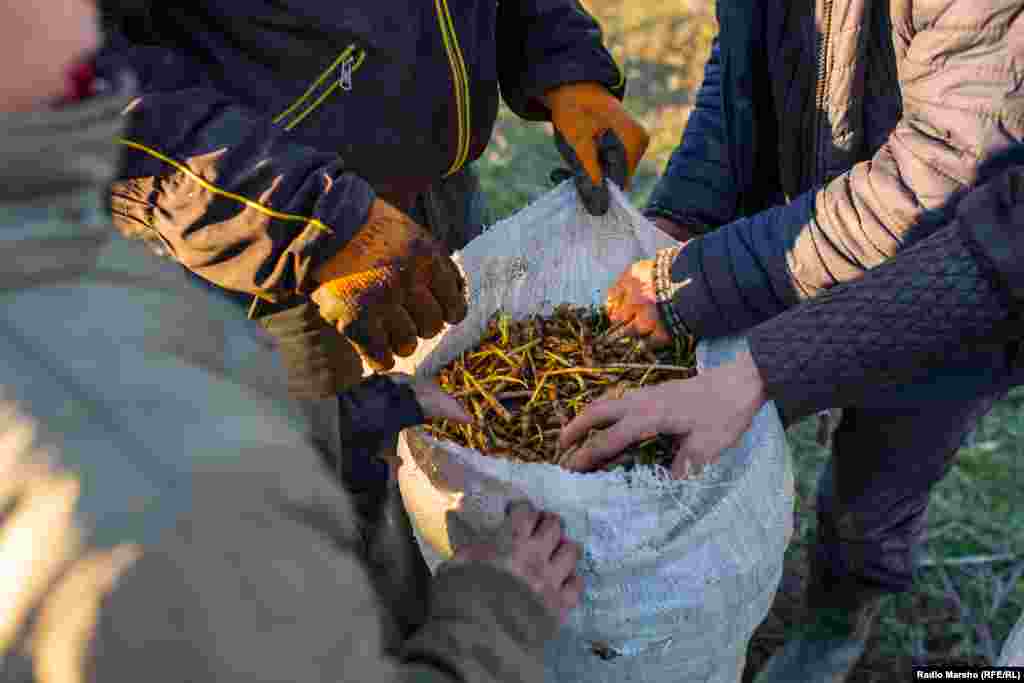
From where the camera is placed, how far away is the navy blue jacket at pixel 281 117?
125 cm

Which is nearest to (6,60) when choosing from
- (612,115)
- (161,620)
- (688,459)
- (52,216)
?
(52,216)

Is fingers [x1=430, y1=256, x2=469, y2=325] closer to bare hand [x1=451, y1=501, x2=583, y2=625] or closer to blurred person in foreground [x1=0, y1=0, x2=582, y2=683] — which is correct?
bare hand [x1=451, y1=501, x2=583, y2=625]

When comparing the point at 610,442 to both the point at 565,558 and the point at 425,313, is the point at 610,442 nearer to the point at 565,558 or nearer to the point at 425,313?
the point at 565,558

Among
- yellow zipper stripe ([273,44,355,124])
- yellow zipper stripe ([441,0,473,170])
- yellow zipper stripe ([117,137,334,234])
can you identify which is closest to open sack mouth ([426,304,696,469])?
yellow zipper stripe ([441,0,473,170])

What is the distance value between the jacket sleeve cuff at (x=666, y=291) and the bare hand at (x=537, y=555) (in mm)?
489

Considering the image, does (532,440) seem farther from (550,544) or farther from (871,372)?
(871,372)

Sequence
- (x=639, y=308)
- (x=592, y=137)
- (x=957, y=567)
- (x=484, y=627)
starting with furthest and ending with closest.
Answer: (x=957, y=567) < (x=592, y=137) < (x=639, y=308) < (x=484, y=627)

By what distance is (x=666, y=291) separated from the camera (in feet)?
4.89

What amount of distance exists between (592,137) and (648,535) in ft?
2.68

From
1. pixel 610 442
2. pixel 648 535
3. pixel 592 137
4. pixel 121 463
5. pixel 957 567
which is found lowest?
pixel 957 567

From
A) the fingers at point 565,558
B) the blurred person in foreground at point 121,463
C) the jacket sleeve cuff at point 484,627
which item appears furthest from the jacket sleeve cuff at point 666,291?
the blurred person in foreground at point 121,463

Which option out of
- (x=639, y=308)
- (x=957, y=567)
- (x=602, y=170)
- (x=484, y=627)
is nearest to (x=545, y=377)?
(x=639, y=308)

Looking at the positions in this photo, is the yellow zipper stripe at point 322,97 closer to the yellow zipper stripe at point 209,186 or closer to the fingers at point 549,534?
the yellow zipper stripe at point 209,186

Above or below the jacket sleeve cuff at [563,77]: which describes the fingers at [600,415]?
below
